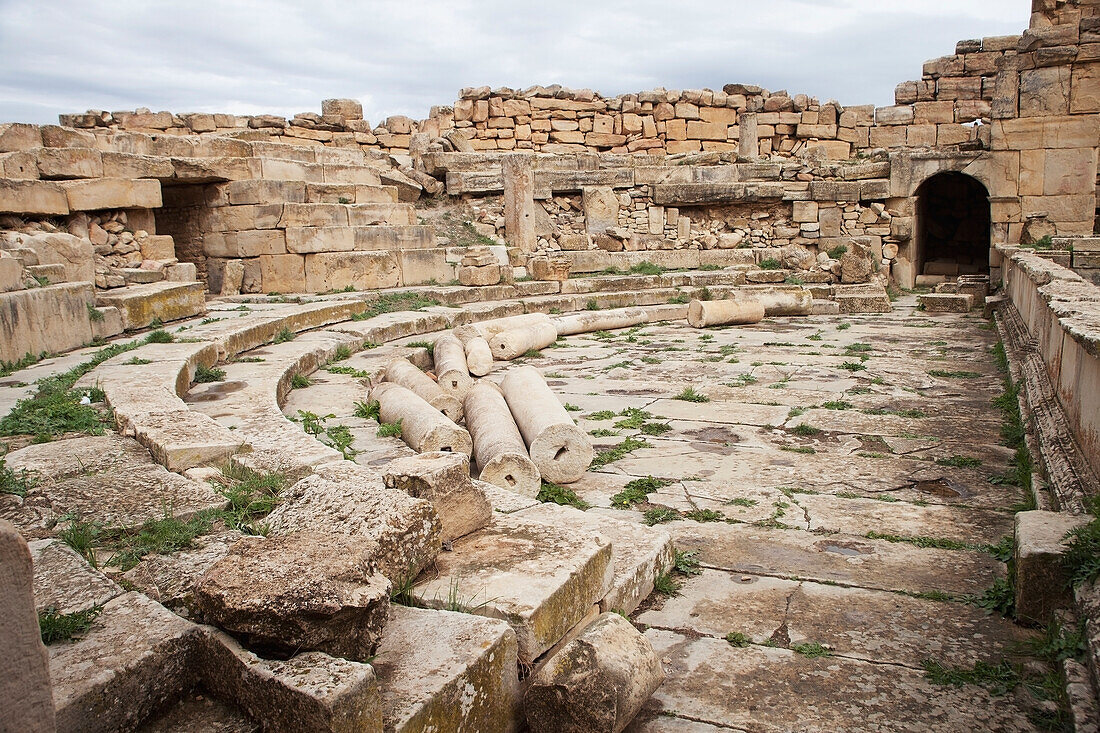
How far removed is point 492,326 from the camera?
33.9ft

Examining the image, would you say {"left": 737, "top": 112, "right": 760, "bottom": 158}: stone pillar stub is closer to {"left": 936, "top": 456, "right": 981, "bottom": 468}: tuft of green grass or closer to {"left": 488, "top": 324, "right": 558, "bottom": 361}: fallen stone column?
{"left": 488, "top": 324, "right": 558, "bottom": 361}: fallen stone column

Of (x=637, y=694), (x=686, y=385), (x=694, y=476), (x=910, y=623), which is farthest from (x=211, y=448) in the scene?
(x=686, y=385)

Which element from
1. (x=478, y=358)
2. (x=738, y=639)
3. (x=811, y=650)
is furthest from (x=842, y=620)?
(x=478, y=358)

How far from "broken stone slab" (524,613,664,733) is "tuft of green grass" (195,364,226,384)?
505 centimetres

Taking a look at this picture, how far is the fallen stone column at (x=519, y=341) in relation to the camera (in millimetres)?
10086

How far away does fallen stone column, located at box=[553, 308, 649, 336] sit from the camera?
475 inches

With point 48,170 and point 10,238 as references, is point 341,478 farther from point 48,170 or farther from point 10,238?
point 48,170

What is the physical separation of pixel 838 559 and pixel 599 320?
8465 mm

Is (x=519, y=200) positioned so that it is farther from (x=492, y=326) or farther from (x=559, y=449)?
(x=559, y=449)

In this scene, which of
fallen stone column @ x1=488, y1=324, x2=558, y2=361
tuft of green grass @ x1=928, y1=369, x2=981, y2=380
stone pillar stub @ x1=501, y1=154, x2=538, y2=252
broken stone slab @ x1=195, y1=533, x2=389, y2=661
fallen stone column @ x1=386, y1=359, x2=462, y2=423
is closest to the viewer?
broken stone slab @ x1=195, y1=533, x2=389, y2=661

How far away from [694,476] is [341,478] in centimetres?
284

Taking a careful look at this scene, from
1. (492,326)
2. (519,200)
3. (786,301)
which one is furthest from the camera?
(519,200)

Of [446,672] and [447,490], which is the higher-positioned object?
[447,490]

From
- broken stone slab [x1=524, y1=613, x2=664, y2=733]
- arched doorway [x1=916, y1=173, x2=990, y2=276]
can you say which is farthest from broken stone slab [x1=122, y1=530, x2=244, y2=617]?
arched doorway [x1=916, y1=173, x2=990, y2=276]
